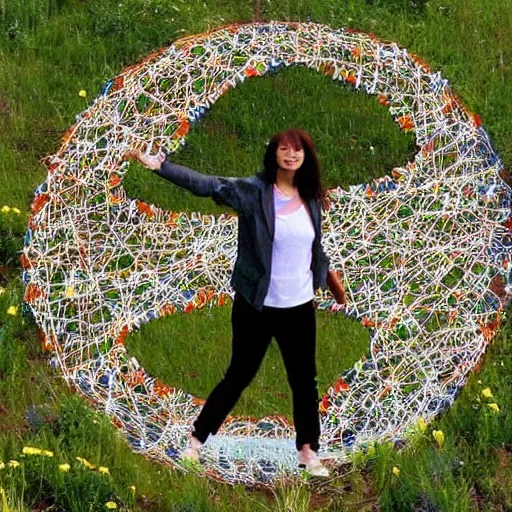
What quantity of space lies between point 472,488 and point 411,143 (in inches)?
155

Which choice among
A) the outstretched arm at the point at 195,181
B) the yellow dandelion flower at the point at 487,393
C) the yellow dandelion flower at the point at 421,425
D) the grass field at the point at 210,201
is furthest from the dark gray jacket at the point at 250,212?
the yellow dandelion flower at the point at 487,393

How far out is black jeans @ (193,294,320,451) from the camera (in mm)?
4453

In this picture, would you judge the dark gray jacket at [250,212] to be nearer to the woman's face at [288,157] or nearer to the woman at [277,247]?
the woman at [277,247]

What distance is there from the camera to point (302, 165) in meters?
4.32

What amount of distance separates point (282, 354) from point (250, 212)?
659 millimetres

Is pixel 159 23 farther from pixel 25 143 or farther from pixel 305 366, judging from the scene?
pixel 305 366

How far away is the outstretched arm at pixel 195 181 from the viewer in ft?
14.0

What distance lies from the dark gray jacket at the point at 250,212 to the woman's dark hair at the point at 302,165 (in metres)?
0.04

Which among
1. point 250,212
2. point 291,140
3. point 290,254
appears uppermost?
point 291,140

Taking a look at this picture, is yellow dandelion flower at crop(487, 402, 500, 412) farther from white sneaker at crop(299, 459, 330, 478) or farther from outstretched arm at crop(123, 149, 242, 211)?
outstretched arm at crop(123, 149, 242, 211)

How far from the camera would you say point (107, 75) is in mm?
8945

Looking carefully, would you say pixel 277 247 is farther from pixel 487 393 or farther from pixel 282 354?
pixel 487 393

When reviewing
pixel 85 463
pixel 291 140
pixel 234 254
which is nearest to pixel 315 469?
pixel 85 463

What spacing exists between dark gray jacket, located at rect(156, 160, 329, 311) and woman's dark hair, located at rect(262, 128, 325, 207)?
4 cm
